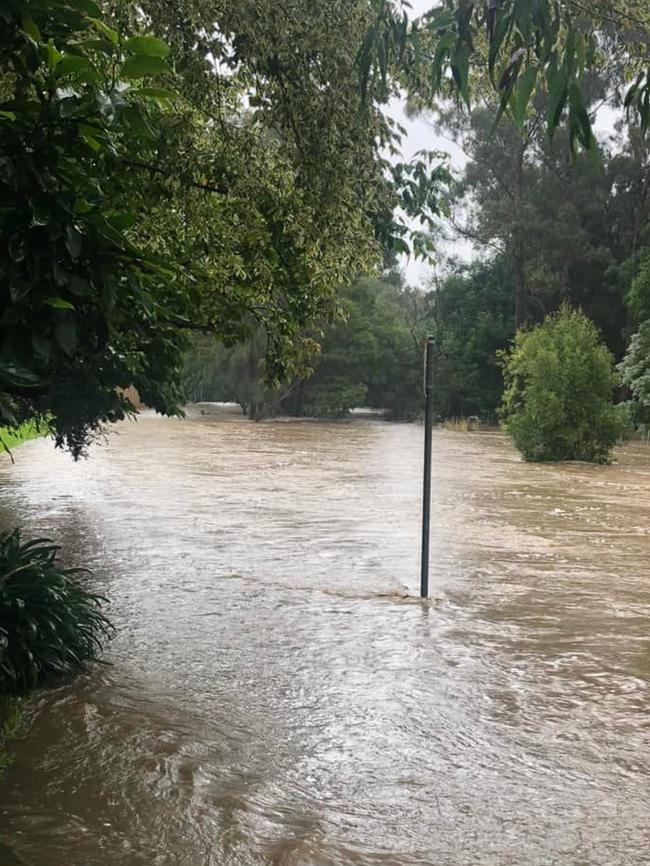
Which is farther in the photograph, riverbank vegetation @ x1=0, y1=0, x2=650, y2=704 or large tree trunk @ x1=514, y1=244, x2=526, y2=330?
large tree trunk @ x1=514, y1=244, x2=526, y2=330

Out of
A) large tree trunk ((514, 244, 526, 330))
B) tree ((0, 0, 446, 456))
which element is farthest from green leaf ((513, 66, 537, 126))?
large tree trunk ((514, 244, 526, 330))

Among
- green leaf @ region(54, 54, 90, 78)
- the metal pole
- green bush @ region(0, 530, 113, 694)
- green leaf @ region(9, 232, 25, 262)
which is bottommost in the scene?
green bush @ region(0, 530, 113, 694)

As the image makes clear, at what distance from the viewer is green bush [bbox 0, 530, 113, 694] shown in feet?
21.0

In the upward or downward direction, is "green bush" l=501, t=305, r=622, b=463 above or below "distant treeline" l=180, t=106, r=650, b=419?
below

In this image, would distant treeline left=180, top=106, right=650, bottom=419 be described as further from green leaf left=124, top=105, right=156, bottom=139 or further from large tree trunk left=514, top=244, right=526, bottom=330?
green leaf left=124, top=105, right=156, bottom=139

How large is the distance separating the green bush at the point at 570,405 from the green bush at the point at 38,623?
23.4m

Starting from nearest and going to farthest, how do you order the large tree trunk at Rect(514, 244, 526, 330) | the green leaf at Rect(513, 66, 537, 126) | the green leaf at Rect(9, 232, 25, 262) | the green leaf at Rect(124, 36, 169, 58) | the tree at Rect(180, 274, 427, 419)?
the green leaf at Rect(124, 36, 169, 58), the green leaf at Rect(9, 232, 25, 262), the green leaf at Rect(513, 66, 537, 126), the large tree trunk at Rect(514, 244, 526, 330), the tree at Rect(180, 274, 427, 419)

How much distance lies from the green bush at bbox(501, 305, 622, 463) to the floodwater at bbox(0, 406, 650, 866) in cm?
1387

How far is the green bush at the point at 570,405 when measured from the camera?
95.7 ft

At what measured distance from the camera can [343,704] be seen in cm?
646

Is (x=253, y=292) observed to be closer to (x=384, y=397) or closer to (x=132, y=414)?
(x=132, y=414)

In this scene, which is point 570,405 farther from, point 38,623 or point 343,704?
point 38,623

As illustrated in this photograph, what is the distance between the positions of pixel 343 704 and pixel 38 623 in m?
2.19

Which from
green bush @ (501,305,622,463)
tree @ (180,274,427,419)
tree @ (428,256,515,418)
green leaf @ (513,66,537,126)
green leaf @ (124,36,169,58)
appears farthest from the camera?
tree @ (180,274,427,419)
